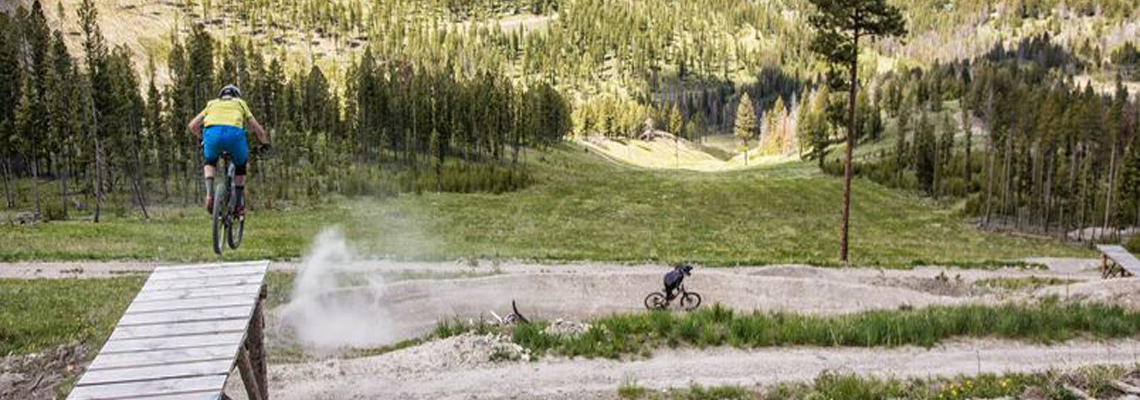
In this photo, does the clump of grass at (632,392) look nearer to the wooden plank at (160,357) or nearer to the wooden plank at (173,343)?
the wooden plank at (173,343)

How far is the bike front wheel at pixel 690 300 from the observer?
26.5 m

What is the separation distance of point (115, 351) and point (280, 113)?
96.2 meters

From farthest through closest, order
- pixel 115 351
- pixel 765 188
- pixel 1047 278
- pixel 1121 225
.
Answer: pixel 765 188 → pixel 1121 225 → pixel 1047 278 → pixel 115 351

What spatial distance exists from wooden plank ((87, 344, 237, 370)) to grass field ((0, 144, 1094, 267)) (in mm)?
26887

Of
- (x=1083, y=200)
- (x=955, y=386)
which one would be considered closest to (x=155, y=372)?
(x=955, y=386)

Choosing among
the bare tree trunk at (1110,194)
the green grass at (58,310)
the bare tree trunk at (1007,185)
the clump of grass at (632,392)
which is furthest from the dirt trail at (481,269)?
the bare tree trunk at (1007,185)

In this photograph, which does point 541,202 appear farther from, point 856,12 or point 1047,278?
point 1047,278

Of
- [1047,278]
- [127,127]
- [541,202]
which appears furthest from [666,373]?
[127,127]

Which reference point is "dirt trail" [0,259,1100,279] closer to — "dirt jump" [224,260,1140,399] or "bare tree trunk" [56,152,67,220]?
"dirt jump" [224,260,1140,399]

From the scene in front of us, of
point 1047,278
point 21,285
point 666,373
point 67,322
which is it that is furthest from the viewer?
point 1047,278

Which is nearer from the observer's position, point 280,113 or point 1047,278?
point 1047,278

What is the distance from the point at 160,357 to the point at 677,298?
72.6 ft

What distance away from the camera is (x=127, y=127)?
3066 inches

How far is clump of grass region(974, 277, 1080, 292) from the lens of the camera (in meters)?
29.4
